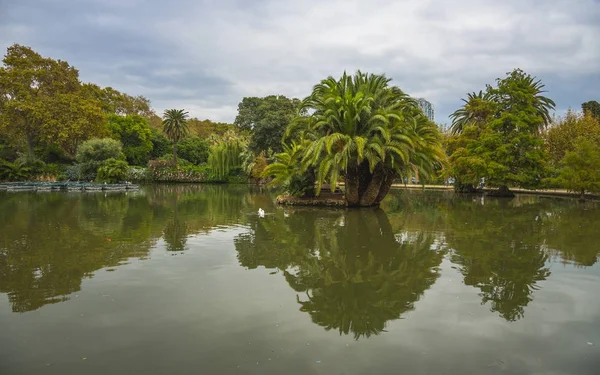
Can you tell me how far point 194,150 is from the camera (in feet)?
228

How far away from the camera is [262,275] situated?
863 centimetres

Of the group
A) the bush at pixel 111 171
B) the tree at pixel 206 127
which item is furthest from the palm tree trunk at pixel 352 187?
the tree at pixel 206 127

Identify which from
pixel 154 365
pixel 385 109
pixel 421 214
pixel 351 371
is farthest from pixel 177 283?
pixel 385 109

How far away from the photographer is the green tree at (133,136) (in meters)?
62.2

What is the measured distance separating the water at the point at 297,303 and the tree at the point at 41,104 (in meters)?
38.2

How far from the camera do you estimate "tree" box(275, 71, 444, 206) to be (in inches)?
813

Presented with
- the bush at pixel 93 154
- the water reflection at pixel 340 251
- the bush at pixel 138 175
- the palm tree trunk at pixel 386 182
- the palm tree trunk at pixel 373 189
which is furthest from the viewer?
the bush at pixel 138 175

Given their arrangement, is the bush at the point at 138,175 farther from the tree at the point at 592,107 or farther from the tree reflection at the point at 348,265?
the tree at the point at 592,107

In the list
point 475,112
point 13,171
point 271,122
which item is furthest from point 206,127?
point 475,112

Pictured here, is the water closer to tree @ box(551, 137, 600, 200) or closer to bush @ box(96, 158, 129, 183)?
tree @ box(551, 137, 600, 200)

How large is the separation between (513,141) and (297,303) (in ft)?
97.6

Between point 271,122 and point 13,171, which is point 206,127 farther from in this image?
point 13,171

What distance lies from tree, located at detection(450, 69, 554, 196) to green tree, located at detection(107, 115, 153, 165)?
4862cm

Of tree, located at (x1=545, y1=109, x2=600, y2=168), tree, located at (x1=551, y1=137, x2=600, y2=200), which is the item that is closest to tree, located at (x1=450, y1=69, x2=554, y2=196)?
tree, located at (x1=551, y1=137, x2=600, y2=200)
